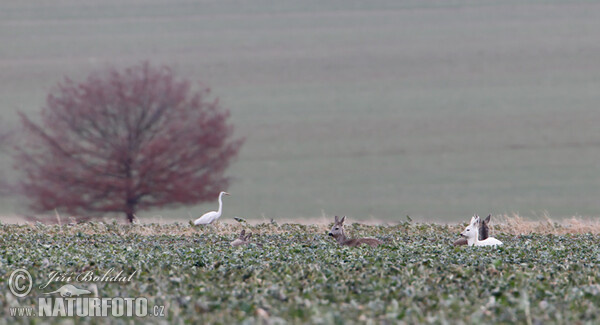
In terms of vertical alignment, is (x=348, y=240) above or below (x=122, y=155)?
below

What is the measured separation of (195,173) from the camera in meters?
41.4

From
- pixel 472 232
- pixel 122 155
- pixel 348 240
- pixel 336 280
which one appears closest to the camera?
pixel 336 280

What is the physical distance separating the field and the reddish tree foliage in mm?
21968

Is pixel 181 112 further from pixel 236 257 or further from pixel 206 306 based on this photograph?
pixel 206 306

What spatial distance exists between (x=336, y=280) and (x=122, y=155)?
31383 millimetres

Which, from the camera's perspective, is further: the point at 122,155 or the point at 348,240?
the point at 122,155

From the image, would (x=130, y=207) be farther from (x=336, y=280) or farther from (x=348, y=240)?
(x=336, y=280)

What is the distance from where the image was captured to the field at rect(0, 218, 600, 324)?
887 cm

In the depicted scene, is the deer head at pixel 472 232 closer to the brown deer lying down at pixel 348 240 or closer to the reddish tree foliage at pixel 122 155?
the brown deer lying down at pixel 348 240

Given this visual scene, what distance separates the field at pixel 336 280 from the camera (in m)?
8.87

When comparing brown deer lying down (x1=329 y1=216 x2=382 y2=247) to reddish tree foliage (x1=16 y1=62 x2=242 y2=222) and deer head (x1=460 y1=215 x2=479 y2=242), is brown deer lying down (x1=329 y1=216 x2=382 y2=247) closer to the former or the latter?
deer head (x1=460 y1=215 x2=479 y2=242)

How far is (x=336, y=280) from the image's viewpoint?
11.5 metres

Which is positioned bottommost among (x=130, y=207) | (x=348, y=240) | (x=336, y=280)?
(x=336, y=280)

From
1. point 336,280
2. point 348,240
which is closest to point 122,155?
point 348,240
